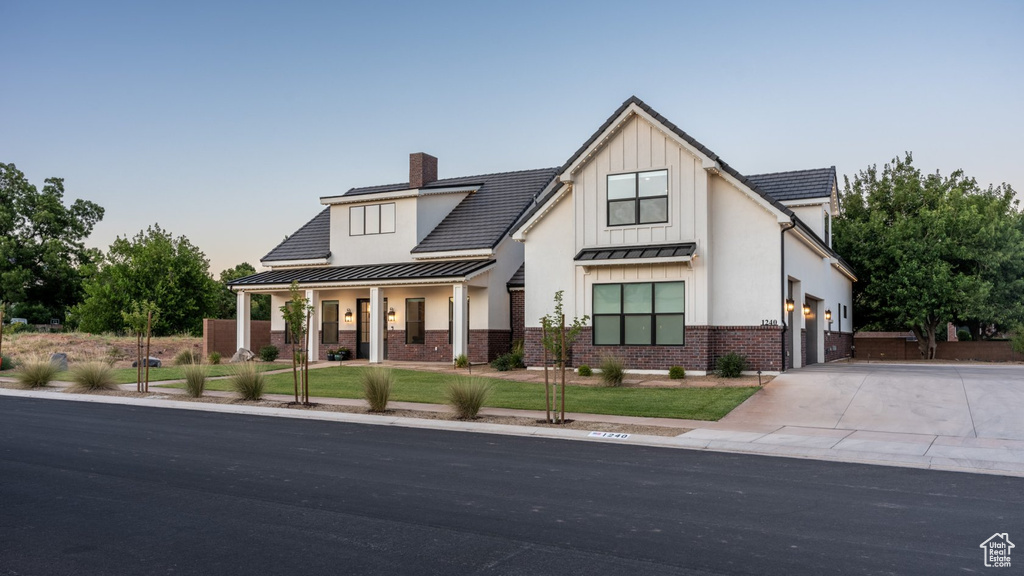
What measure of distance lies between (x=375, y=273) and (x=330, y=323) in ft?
13.9

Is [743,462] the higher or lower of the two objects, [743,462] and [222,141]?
the lower

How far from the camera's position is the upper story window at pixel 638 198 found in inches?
897

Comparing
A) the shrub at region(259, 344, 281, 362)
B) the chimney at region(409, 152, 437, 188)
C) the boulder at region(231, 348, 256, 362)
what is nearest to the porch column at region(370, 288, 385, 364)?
the shrub at region(259, 344, 281, 362)

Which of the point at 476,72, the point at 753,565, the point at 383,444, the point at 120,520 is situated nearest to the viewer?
the point at 753,565

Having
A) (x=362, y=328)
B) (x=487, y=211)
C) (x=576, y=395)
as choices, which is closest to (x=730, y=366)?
(x=576, y=395)

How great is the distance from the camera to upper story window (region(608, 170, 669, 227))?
74.7ft

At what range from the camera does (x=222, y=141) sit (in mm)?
31359

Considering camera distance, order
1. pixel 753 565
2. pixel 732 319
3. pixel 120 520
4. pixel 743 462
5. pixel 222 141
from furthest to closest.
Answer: pixel 222 141
pixel 732 319
pixel 743 462
pixel 120 520
pixel 753 565

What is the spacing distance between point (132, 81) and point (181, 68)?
1.78 metres

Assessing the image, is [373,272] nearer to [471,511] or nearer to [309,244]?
[309,244]

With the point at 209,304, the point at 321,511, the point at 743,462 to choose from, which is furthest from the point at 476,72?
the point at 209,304

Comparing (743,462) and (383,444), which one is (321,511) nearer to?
(383,444)

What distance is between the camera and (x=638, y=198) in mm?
23109

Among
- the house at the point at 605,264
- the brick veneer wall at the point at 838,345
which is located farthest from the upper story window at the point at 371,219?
the brick veneer wall at the point at 838,345
